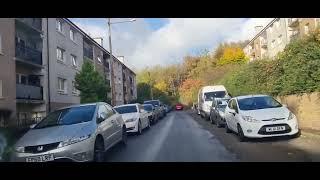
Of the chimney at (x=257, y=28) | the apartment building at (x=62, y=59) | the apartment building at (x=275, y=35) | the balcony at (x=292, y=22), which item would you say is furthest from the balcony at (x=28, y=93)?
the chimney at (x=257, y=28)

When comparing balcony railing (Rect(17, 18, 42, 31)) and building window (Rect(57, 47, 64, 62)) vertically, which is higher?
balcony railing (Rect(17, 18, 42, 31))

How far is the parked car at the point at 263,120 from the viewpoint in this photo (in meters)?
11.9

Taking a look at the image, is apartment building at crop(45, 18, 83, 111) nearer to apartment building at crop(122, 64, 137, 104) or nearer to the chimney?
apartment building at crop(122, 64, 137, 104)

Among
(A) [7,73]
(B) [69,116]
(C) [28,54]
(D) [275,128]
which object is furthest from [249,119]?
(C) [28,54]

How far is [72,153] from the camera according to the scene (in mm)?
8461

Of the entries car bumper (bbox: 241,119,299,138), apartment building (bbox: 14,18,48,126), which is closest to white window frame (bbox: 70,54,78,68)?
apartment building (bbox: 14,18,48,126)

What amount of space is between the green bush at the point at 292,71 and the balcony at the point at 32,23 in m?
15.2

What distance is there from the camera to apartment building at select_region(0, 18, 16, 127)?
22.8 m

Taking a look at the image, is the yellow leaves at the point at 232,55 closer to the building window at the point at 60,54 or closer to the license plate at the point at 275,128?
the building window at the point at 60,54

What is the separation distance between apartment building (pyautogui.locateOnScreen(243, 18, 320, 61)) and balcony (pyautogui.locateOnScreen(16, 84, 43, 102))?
71.5ft

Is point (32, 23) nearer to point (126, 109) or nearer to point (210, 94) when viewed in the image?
point (126, 109)
